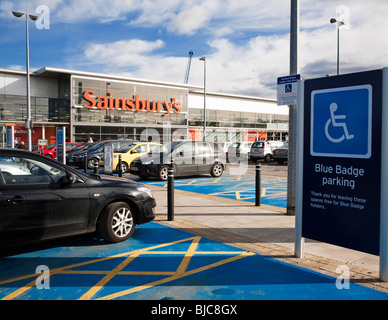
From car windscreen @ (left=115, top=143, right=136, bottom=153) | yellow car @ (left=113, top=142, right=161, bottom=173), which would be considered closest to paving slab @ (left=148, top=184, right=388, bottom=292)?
yellow car @ (left=113, top=142, right=161, bottom=173)

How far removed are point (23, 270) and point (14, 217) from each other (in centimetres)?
70

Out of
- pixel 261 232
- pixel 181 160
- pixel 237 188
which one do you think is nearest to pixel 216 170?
pixel 181 160

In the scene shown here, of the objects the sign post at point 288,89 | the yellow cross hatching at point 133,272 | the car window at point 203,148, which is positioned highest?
the sign post at point 288,89

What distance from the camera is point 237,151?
97.2ft

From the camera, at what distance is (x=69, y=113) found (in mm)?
35781

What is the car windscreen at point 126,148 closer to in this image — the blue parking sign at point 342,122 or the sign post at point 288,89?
the sign post at point 288,89

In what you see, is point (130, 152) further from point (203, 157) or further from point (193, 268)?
point (193, 268)

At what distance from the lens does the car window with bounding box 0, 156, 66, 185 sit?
4840mm

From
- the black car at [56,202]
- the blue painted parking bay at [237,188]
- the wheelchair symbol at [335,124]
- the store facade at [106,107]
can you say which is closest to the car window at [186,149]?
the blue painted parking bay at [237,188]

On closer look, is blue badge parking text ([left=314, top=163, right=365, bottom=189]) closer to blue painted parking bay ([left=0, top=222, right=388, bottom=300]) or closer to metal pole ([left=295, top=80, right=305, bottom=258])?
metal pole ([left=295, top=80, right=305, bottom=258])

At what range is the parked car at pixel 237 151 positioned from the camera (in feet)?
94.5

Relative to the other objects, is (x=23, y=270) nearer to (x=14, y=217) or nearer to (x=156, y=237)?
(x=14, y=217)

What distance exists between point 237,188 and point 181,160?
2979 millimetres

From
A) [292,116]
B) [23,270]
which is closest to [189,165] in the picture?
[292,116]
